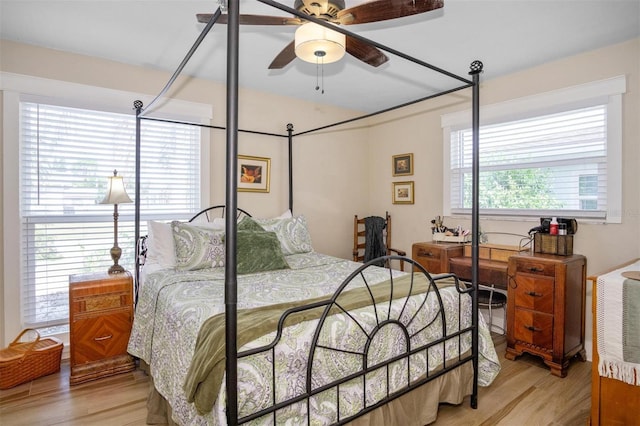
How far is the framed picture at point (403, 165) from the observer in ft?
13.6

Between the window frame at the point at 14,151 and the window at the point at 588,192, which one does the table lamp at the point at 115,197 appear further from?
the window at the point at 588,192

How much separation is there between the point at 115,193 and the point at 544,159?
Result: 138 inches

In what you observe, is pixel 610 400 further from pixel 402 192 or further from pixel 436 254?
pixel 402 192

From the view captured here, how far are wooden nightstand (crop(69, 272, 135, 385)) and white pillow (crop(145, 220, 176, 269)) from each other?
9.1 inches

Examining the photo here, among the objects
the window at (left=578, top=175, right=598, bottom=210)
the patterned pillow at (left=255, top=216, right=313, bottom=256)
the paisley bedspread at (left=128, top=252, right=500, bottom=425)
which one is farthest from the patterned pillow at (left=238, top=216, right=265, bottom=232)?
the window at (left=578, top=175, right=598, bottom=210)

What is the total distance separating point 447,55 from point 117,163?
9.43ft

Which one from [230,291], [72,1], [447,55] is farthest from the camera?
[447,55]

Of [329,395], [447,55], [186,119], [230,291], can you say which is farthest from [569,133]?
[186,119]

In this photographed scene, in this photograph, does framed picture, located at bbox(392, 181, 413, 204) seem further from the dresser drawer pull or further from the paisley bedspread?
the dresser drawer pull

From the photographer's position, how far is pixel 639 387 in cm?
175

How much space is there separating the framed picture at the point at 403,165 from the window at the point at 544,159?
477 millimetres

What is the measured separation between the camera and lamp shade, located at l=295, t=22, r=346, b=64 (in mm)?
1801

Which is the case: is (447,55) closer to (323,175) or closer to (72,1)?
(323,175)

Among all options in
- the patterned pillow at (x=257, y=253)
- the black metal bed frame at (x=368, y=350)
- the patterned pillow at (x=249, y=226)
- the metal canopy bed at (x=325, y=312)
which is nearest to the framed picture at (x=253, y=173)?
the patterned pillow at (x=249, y=226)
